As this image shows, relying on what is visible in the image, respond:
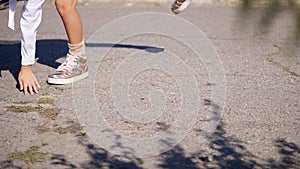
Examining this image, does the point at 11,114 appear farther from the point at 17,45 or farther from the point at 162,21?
the point at 162,21

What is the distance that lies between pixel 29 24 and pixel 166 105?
120cm

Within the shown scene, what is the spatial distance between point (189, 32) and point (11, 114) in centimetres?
316

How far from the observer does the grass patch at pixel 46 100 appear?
4074mm

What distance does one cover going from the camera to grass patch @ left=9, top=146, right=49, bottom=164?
311 cm

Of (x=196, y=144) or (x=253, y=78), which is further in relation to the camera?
(x=253, y=78)

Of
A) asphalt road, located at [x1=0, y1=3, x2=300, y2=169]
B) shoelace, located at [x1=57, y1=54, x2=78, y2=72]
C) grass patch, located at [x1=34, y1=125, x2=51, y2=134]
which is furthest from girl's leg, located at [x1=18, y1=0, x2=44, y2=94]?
grass patch, located at [x1=34, y1=125, x2=51, y2=134]

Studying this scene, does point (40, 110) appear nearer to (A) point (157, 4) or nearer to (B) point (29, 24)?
(B) point (29, 24)

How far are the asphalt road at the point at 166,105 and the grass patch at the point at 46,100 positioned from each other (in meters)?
0.02

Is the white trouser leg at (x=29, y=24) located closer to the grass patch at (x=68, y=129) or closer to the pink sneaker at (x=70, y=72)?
the pink sneaker at (x=70, y=72)

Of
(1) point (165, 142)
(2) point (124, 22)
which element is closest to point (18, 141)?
(1) point (165, 142)

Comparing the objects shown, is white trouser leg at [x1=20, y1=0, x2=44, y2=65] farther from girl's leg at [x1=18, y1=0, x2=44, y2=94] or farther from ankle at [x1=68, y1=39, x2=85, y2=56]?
ankle at [x1=68, y1=39, x2=85, y2=56]

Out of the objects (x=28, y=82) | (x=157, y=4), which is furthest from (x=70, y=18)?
(x=157, y=4)

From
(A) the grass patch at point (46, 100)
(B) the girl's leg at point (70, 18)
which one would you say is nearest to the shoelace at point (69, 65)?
(B) the girl's leg at point (70, 18)

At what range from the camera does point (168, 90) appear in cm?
431
